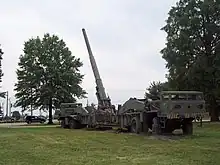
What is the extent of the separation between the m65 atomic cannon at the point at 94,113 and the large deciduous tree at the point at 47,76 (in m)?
14.5

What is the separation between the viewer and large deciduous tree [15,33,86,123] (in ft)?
178

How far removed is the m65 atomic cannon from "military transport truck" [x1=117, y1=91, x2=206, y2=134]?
4.40 meters

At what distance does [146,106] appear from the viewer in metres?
26.4

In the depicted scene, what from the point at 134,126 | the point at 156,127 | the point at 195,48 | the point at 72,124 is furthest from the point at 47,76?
the point at 156,127

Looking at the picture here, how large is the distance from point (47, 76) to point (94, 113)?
70.1 feet

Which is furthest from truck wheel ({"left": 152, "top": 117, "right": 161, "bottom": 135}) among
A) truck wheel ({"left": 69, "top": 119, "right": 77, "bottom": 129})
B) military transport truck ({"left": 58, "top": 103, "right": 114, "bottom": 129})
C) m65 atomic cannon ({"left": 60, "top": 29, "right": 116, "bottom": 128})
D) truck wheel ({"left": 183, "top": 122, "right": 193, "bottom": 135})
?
truck wheel ({"left": 69, "top": 119, "right": 77, "bottom": 129})

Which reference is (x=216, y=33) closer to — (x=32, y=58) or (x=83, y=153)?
(x=32, y=58)

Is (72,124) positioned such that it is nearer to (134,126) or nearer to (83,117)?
A: (83,117)

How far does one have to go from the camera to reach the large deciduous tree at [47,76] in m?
54.1

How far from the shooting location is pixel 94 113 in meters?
34.4

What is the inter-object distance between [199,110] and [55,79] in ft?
105

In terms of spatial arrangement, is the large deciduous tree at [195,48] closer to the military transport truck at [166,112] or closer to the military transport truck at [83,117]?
the military transport truck at [83,117]

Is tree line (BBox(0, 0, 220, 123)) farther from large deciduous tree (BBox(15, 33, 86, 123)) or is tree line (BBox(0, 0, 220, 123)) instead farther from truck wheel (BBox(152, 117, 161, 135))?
truck wheel (BBox(152, 117, 161, 135))

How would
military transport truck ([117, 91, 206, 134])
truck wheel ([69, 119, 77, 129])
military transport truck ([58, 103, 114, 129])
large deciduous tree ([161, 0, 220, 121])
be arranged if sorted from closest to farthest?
military transport truck ([117, 91, 206, 134]) < military transport truck ([58, 103, 114, 129]) < truck wheel ([69, 119, 77, 129]) < large deciduous tree ([161, 0, 220, 121])
